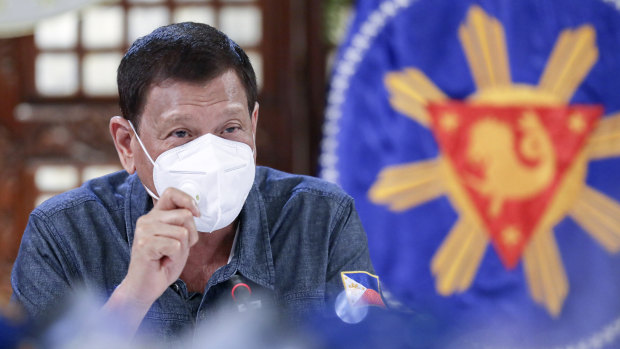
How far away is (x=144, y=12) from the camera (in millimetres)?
2830

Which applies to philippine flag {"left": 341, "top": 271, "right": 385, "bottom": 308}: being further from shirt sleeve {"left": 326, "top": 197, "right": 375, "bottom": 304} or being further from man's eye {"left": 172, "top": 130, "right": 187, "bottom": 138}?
man's eye {"left": 172, "top": 130, "right": 187, "bottom": 138}

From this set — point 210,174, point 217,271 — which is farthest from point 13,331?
point 217,271

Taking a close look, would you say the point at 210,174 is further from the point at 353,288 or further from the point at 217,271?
the point at 353,288

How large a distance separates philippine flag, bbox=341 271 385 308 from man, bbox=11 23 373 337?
0.13ft

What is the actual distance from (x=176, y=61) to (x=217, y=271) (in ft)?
1.26

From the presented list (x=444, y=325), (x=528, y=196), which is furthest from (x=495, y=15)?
(x=444, y=325)

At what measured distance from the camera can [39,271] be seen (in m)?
1.30

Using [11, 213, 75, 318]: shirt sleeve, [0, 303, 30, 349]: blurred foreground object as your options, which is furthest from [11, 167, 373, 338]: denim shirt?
[0, 303, 30, 349]: blurred foreground object

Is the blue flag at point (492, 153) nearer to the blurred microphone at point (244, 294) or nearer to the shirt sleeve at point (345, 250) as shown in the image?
the shirt sleeve at point (345, 250)

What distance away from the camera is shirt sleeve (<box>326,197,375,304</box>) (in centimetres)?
139

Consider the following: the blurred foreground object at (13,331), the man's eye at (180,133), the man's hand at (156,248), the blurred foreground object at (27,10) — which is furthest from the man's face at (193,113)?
the blurred foreground object at (27,10)

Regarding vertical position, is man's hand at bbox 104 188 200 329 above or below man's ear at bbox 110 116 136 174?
below

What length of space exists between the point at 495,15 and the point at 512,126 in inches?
15.8

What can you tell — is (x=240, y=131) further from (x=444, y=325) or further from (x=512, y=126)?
(x=512, y=126)
